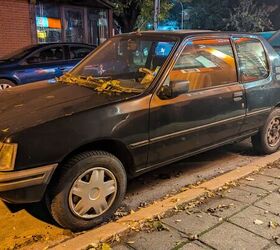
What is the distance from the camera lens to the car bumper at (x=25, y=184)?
2883mm

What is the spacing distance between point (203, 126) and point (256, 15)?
89.0 feet

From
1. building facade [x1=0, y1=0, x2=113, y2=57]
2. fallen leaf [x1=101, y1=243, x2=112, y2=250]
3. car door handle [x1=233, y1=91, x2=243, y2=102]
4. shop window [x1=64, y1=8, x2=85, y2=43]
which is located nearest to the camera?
fallen leaf [x1=101, y1=243, x2=112, y2=250]

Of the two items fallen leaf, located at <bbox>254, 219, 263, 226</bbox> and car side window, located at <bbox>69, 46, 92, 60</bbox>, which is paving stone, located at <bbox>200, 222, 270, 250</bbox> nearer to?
fallen leaf, located at <bbox>254, 219, 263, 226</bbox>

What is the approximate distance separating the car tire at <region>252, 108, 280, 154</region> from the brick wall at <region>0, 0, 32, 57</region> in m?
9.92

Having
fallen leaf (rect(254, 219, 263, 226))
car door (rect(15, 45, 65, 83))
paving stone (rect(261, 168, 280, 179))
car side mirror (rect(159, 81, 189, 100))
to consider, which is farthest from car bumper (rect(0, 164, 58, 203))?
car door (rect(15, 45, 65, 83))

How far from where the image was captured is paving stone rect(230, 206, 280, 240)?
10.8 feet

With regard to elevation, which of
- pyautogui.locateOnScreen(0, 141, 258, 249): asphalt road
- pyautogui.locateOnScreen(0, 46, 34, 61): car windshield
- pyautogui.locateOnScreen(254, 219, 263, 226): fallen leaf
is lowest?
pyautogui.locateOnScreen(0, 141, 258, 249): asphalt road

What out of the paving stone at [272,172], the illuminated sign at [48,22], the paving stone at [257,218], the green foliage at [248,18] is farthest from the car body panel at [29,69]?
the green foliage at [248,18]

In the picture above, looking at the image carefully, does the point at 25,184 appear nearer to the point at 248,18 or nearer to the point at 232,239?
the point at 232,239

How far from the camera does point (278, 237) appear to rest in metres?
3.20

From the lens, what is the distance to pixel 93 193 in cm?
336

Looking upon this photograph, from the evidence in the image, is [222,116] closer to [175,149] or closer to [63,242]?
[175,149]

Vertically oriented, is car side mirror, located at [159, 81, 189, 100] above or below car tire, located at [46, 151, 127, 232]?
above

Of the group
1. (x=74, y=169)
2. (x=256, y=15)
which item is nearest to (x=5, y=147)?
(x=74, y=169)
